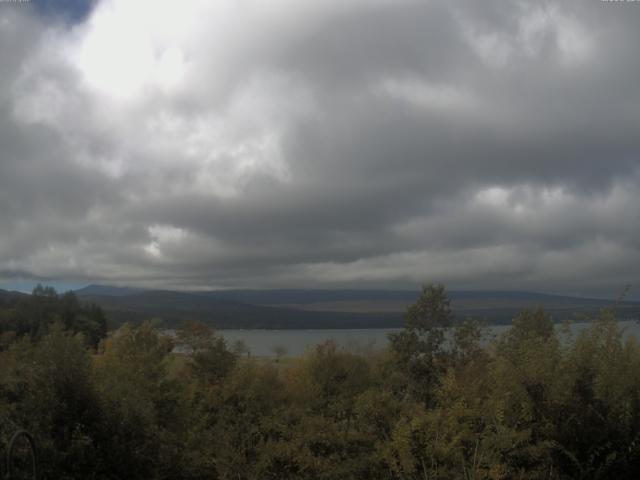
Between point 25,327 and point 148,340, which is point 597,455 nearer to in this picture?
point 148,340

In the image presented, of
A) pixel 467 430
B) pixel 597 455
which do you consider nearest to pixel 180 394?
pixel 467 430

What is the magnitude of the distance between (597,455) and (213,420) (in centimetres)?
892

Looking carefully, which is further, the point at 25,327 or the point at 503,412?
the point at 25,327

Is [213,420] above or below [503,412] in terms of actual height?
below

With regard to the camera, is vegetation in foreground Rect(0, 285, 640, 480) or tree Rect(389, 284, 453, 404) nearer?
vegetation in foreground Rect(0, 285, 640, 480)

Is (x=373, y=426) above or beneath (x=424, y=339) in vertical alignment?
beneath

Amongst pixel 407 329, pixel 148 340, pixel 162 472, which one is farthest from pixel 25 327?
pixel 162 472

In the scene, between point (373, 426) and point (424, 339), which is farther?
point (424, 339)

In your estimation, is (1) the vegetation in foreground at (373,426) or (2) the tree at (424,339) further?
(2) the tree at (424,339)

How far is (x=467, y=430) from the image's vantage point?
350 inches

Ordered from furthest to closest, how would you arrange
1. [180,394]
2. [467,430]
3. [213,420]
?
[213,420] → [180,394] → [467,430]

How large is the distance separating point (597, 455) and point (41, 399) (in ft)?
25.8

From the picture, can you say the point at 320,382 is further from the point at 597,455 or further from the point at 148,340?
the point at 597,455

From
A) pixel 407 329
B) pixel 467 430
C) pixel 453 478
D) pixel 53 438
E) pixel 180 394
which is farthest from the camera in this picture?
pixel 407 329
